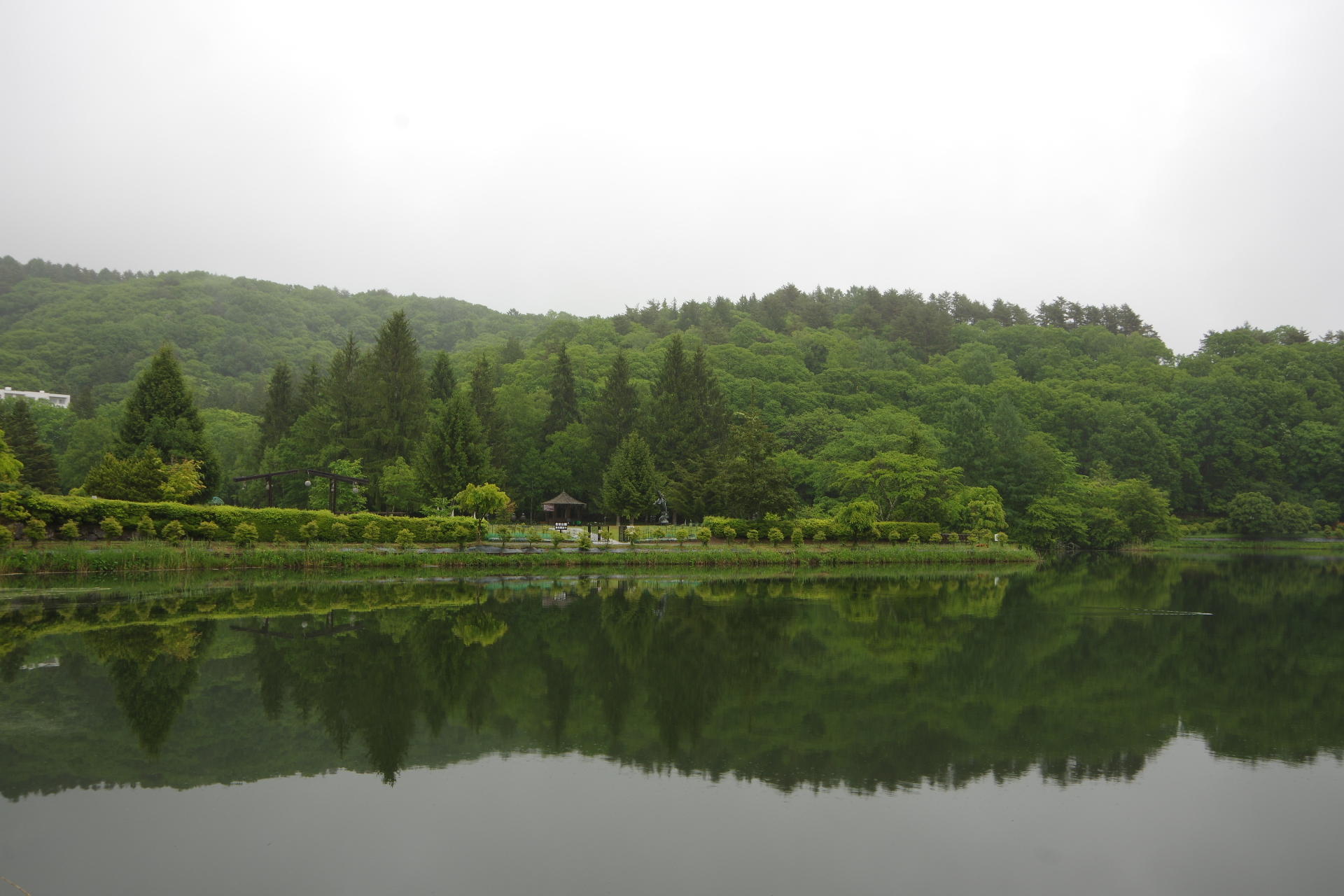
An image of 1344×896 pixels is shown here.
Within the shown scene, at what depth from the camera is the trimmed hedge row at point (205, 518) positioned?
983 inches

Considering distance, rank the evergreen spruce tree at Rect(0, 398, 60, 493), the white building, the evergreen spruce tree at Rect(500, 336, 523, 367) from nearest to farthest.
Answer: the evergreen spruce tree at Rect(0, 398, 60, 493) < the evergreen spruce tree at Rect(500, 336, 523, 367) < the white building

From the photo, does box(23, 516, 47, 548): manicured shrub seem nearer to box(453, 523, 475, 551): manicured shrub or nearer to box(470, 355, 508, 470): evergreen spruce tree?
box(453, 523, 475, 551): manicured shrub

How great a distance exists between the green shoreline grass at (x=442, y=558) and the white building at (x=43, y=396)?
235ft

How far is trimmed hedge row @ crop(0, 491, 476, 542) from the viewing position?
25.0 metres

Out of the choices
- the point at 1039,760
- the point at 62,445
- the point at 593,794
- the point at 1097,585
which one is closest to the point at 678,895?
the point at 593,794

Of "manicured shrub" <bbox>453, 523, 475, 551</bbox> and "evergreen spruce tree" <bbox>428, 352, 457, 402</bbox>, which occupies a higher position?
"evergreen spruce tree" <bbox>428, 352, 457, 402</bbox>

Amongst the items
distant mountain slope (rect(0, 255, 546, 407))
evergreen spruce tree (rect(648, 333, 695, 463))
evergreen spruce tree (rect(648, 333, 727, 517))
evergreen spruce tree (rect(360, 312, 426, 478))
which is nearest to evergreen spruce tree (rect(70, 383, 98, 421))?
distant mountain slope (rect(0, 255, 546, 407))

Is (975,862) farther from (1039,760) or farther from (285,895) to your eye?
(285,895)

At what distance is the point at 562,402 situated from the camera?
59.4 meters

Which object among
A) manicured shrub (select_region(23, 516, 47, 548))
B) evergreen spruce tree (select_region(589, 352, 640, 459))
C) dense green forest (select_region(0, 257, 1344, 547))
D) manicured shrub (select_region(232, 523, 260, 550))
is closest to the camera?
manicured shrub (select_region(23, 516, 47, 548))

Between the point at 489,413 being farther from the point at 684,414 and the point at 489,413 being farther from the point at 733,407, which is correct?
the point at 733,407

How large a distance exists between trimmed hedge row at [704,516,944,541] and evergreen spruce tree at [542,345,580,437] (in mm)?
22425

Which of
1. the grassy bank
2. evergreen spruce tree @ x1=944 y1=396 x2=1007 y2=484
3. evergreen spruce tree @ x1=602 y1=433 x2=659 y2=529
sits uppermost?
evergreen spruce tree @ x1=944 y1=396 x2=1007 y2=484

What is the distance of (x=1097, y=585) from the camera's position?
30.2 metres
